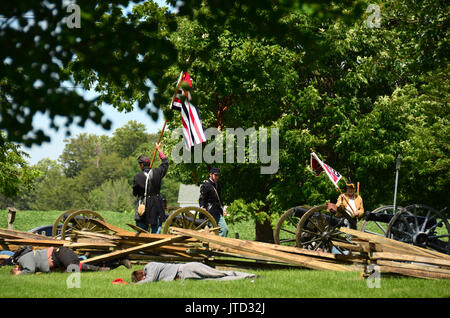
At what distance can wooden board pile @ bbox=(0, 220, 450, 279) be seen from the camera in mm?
8445

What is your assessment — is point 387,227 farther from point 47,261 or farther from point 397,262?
point 47,261

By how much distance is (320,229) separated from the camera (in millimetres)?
11453

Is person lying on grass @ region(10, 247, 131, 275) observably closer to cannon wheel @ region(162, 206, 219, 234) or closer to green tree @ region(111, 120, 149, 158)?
cannon wheel @ region(162, 206, 219, 234)

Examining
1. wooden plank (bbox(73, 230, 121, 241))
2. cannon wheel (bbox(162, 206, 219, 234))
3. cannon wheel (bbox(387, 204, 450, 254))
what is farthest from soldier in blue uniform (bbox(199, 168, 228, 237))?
cannon wheel (bbox(387, 204, 450, 254))

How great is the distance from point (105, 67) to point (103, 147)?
13339 cm

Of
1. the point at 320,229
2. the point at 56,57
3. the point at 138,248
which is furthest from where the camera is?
the point at 320,229

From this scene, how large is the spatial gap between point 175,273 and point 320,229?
396 cm

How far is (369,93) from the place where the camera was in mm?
20234

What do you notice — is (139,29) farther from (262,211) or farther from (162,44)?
(262,211)

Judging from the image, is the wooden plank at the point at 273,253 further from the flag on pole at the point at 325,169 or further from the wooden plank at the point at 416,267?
the flag on pole at the point at 325,169

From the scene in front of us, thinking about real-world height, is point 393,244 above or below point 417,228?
below

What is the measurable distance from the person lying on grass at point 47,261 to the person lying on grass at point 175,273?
1.70 m

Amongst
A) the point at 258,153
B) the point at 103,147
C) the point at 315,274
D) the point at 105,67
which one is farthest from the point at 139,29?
the point at 103,147

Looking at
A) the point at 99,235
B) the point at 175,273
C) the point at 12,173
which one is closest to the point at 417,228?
the point at 175,273
